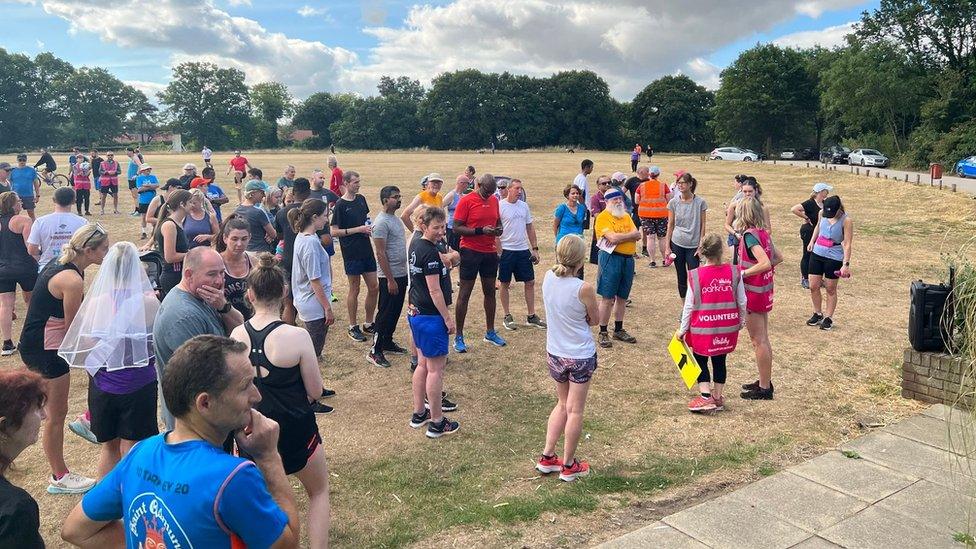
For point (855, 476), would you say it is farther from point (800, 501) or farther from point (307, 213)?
point (307, 213)

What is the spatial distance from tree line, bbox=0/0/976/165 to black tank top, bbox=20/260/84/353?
4681cm

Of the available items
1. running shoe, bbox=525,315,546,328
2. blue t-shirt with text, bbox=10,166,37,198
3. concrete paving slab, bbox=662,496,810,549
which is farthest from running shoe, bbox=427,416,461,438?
blue t-shirt with text, bbox=10,166,37,198

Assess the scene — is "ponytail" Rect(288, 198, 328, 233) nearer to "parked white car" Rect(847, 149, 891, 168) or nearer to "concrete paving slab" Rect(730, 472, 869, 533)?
"concrete paving slab" Rect(730, 472, 869, 533)

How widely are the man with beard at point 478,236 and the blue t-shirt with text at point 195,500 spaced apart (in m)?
5.35

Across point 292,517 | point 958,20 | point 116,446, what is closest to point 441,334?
point 116,446

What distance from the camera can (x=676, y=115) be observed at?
74938mm

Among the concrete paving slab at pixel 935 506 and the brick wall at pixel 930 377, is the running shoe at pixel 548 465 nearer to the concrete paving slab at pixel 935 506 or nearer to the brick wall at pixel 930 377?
the concrete paving slab at pixel 935 506

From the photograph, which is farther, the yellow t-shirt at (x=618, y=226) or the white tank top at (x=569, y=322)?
the yellow t-shirt at (x=618, y=226)

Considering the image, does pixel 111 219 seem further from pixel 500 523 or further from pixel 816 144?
pixel 816 144

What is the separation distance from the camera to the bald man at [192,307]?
3.31m

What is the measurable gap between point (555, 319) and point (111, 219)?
17144 mm

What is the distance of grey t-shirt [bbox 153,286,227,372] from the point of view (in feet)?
10.8

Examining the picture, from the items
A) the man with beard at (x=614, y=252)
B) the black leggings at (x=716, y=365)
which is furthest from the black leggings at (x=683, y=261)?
the black leggings at (x=716, y=365)

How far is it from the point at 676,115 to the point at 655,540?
3054 inches
